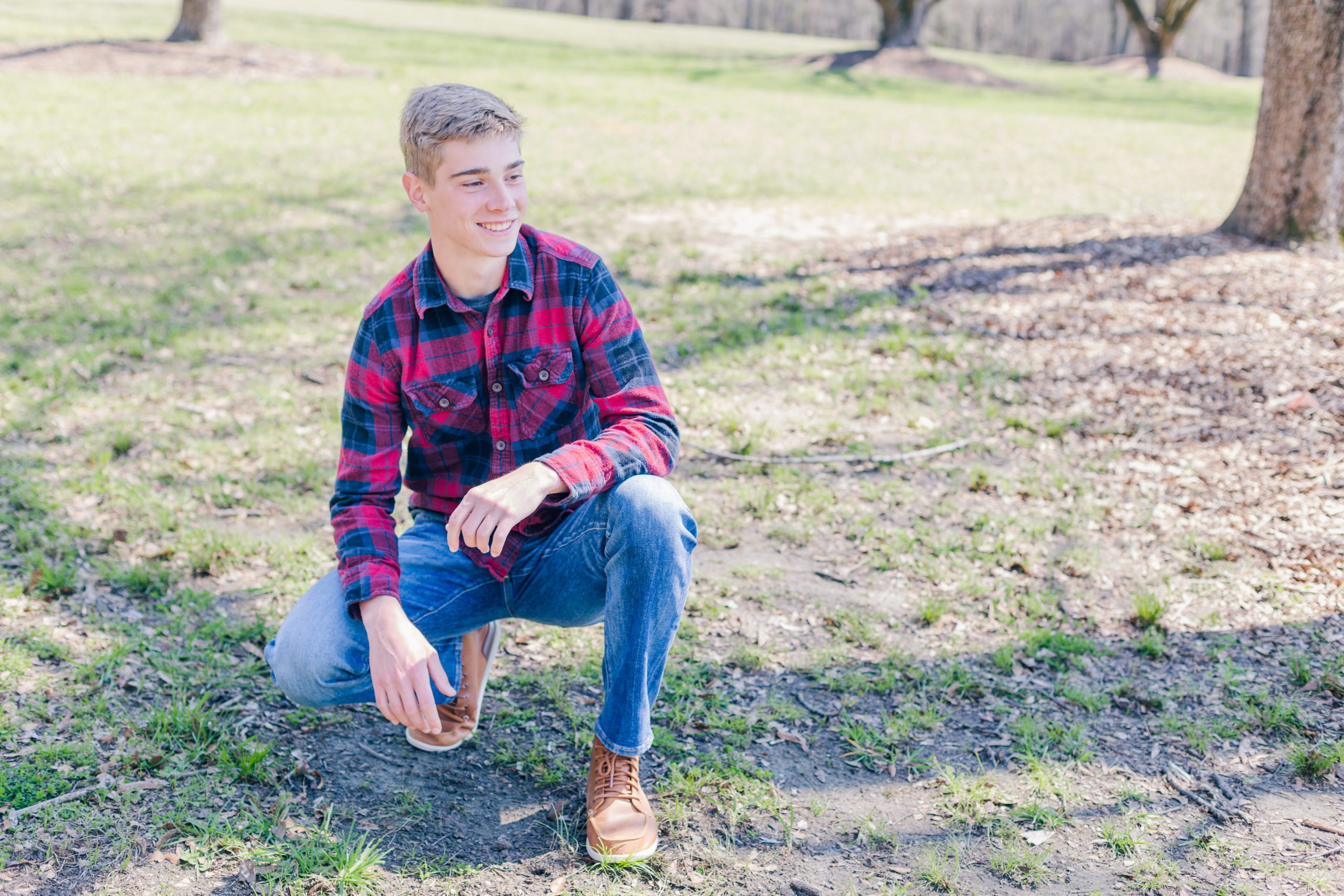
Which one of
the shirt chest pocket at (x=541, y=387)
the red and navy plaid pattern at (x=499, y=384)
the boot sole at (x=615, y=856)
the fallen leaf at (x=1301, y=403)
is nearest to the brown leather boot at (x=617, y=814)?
the boot sole at (x=615, y=856)

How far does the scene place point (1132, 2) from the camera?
89.9ft

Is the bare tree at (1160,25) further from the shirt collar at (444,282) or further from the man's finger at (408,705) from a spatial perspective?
the man's finger at (408,705)

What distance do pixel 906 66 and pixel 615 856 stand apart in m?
21.5

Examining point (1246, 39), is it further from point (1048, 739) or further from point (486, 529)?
point (486, 529)

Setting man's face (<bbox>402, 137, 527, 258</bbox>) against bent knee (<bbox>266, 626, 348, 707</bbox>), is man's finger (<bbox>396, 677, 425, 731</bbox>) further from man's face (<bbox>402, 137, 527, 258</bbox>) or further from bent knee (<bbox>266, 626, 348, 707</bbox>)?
man's face (<bbox>402, 137, 527, 258</bbox>)

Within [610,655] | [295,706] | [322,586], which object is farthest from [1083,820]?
[295,706]

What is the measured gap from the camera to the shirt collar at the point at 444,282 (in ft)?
8.70

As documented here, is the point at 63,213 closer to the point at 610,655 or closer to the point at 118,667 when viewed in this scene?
the point at 118,667

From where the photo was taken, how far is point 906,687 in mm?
3342

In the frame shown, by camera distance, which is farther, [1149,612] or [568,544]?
[1149,612]

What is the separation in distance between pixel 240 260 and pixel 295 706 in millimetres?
4878

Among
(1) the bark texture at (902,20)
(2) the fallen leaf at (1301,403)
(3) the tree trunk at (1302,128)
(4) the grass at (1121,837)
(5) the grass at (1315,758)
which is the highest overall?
(1) the bark texture at (902,20)

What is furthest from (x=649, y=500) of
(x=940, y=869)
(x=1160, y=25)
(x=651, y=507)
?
(x=1160, y=25)

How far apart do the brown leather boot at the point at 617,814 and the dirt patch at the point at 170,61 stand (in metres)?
14.1
